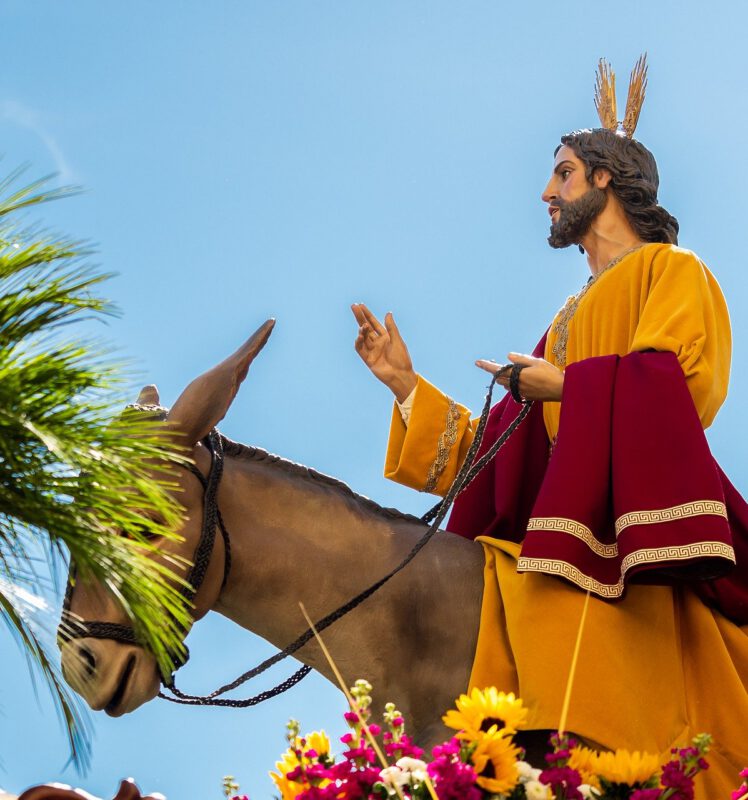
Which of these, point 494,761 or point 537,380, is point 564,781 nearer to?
point 494,761

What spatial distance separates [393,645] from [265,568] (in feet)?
1.70

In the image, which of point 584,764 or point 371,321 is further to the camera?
point 371,321

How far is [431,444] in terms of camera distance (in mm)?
6770

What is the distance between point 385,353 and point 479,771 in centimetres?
347

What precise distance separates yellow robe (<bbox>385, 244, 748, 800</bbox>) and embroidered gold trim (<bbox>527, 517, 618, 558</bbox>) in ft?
0.54

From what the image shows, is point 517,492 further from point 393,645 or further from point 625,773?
point 625,773

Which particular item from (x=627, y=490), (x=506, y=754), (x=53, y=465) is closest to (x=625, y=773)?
(x=506, y=754)

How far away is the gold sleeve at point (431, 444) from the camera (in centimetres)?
676

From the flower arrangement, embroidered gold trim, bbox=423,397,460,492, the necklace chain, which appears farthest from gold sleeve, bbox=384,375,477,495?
the flower arrangement

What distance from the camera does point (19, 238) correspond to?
138 inches

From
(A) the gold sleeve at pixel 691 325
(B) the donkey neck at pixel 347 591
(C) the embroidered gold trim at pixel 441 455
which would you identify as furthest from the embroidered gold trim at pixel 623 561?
(C) the embroidered gold trim at pixel 441 455

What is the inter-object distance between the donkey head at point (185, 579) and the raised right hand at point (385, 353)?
55.4 inches

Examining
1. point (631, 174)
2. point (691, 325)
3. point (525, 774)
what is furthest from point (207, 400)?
point (631, 174)

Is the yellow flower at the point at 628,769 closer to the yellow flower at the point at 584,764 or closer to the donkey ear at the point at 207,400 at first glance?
the yellow flower at the point at 584,764
